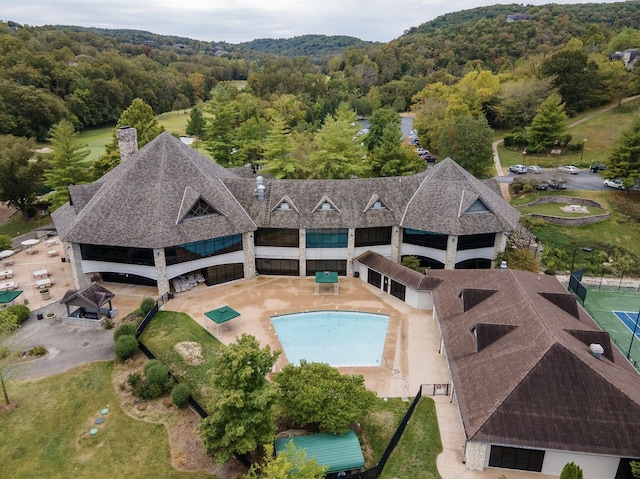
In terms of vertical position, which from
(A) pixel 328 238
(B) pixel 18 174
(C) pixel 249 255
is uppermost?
(B) pixel 18 174

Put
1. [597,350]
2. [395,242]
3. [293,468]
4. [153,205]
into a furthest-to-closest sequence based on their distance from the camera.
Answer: [395,242], [153,205], [597,350], [293,468]

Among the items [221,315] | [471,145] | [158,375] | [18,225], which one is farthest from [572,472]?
[18,225]

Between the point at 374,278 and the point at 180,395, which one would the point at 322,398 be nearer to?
the point at 180,395

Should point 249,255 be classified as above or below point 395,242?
below

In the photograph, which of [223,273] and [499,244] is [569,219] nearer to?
[499,244]

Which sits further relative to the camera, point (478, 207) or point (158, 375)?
point (478, 207)

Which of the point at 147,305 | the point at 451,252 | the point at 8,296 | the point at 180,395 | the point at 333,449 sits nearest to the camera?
the point at 333,449

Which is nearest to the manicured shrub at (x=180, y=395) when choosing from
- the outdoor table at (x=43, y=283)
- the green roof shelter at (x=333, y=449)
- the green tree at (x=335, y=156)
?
the green roof shelter at (x=333, y=449)

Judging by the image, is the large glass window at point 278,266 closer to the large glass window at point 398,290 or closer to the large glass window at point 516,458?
the large glass window at point 398,290
